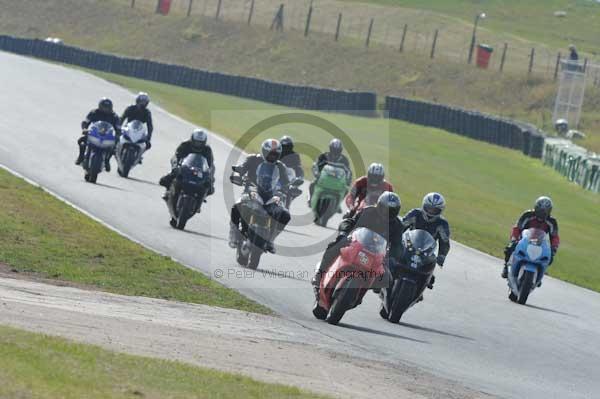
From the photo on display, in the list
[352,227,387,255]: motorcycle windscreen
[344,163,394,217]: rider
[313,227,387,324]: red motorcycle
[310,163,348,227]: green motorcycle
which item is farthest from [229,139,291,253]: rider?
[310,163,348,227]: green motorcycle

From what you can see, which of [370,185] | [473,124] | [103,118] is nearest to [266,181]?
[370,185]

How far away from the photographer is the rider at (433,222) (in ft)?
54.1

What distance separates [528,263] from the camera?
1934cm

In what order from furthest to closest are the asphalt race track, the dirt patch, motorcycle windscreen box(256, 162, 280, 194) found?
1. motorcycle windscreen box(256, 162, 280, 194)
2. the dirt patch
3. the asphalt race track

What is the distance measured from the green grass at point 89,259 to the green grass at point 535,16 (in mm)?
76587

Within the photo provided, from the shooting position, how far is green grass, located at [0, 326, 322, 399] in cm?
881

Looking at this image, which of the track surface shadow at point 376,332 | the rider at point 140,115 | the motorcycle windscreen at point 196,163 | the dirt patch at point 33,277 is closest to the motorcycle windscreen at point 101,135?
the rider at point 140,115

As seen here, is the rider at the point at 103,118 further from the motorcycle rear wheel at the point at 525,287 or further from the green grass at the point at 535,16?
the green grass at the point at 535,16

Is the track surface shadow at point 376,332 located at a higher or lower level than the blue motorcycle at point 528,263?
lower

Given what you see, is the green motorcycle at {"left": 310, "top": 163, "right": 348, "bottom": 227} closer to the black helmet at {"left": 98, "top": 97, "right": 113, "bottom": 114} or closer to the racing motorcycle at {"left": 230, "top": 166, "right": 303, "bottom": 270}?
the black helmet at {"left": 98, "top": 97, "right": 113, "bottom": 114}

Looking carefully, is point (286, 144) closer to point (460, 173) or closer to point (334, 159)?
point (334, 159)

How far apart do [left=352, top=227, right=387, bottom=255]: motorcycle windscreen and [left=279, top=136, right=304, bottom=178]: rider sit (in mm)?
8740

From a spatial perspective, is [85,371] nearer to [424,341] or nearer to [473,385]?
[473,385]

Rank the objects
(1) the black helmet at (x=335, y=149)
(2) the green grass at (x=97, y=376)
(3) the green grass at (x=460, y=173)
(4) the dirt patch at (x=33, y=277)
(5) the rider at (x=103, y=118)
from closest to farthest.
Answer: (2) the green grass at (x=97, y=376)
(4) the dirt patch at (x=33, y=277)
(1) the black helmet at (x=335, y=149)
(5) the rider at (x=103, y=118)
(3) the green grass at (x=460, y=173)
